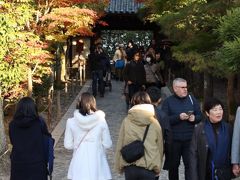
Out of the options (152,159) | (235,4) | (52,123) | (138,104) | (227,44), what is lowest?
(52,123)

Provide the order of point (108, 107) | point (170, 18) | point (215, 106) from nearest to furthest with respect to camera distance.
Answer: point (215, 106) → point (170, 18) → point (108, 107)

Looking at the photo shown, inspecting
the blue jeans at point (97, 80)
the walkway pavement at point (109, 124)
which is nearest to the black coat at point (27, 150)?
the walkway pavement at point (109, 124)

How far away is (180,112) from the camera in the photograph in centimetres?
678

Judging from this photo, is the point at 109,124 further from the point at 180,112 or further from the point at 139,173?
the point at 139,173

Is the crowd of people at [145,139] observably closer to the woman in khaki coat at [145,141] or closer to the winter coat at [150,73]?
the woman in khaki coat at [145,141]

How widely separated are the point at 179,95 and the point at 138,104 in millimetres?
1271

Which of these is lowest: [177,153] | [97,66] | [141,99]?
[177,153]

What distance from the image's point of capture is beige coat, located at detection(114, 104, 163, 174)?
17.9ft

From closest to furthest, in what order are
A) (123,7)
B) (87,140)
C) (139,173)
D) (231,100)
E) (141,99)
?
(139,173), (141,99), (87,140), (231,100), (123,7)

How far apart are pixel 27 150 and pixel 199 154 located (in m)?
1.88

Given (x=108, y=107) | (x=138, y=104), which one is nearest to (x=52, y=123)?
(x=108, y=107)

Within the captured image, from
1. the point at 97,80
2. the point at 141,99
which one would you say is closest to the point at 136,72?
the point at 97,80

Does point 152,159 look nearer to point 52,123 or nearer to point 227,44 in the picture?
point 227,44

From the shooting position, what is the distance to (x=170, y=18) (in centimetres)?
1127
